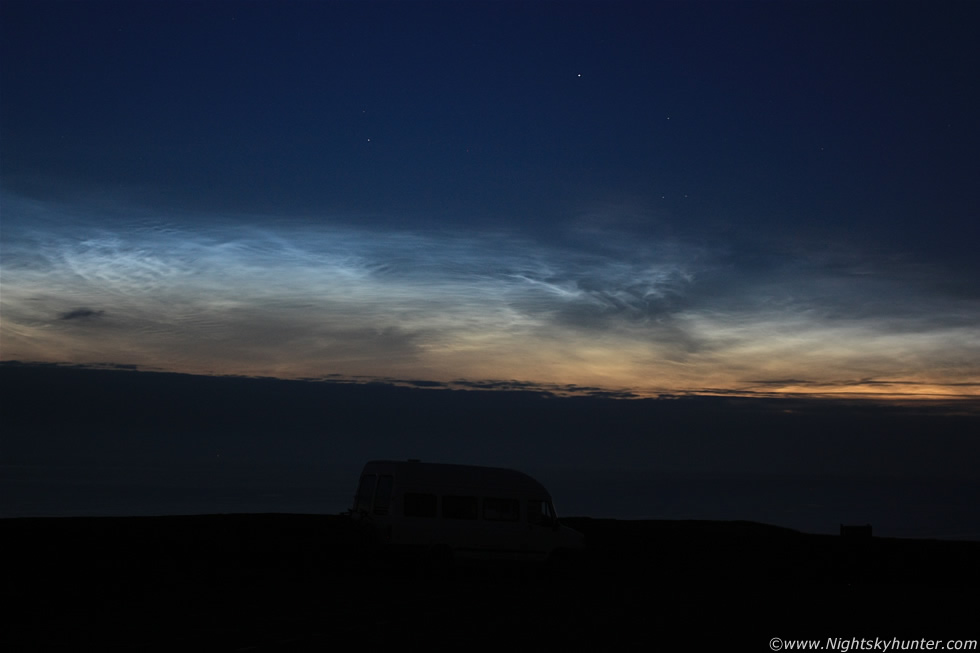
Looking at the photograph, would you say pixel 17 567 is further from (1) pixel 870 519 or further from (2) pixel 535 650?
(1) pixel 870 519

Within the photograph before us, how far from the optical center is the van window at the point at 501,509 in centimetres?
1995

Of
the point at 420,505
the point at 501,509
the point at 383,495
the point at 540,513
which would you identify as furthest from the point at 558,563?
the point at 383,495

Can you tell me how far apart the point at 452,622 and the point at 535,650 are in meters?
2.31

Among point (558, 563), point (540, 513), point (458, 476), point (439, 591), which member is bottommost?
point (439, 591)

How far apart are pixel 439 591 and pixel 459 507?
9.57 ft

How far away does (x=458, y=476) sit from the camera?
19844 mm

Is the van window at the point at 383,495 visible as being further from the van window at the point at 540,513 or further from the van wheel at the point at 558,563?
the van wheel at the point at 558,563

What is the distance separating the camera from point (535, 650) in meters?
11.1

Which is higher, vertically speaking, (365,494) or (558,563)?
(365,494)

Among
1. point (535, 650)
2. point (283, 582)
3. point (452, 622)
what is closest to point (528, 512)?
point (283, 582)

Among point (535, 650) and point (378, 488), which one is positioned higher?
point (378, 488)

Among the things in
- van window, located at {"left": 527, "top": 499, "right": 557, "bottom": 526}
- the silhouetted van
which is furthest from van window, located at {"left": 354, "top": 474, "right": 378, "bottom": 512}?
van window, located at {"left": 527, "top": 499, "right": 557, "bottom": 526}

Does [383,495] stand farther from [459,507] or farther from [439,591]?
[439,591]

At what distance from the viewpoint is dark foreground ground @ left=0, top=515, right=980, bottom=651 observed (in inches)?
470
